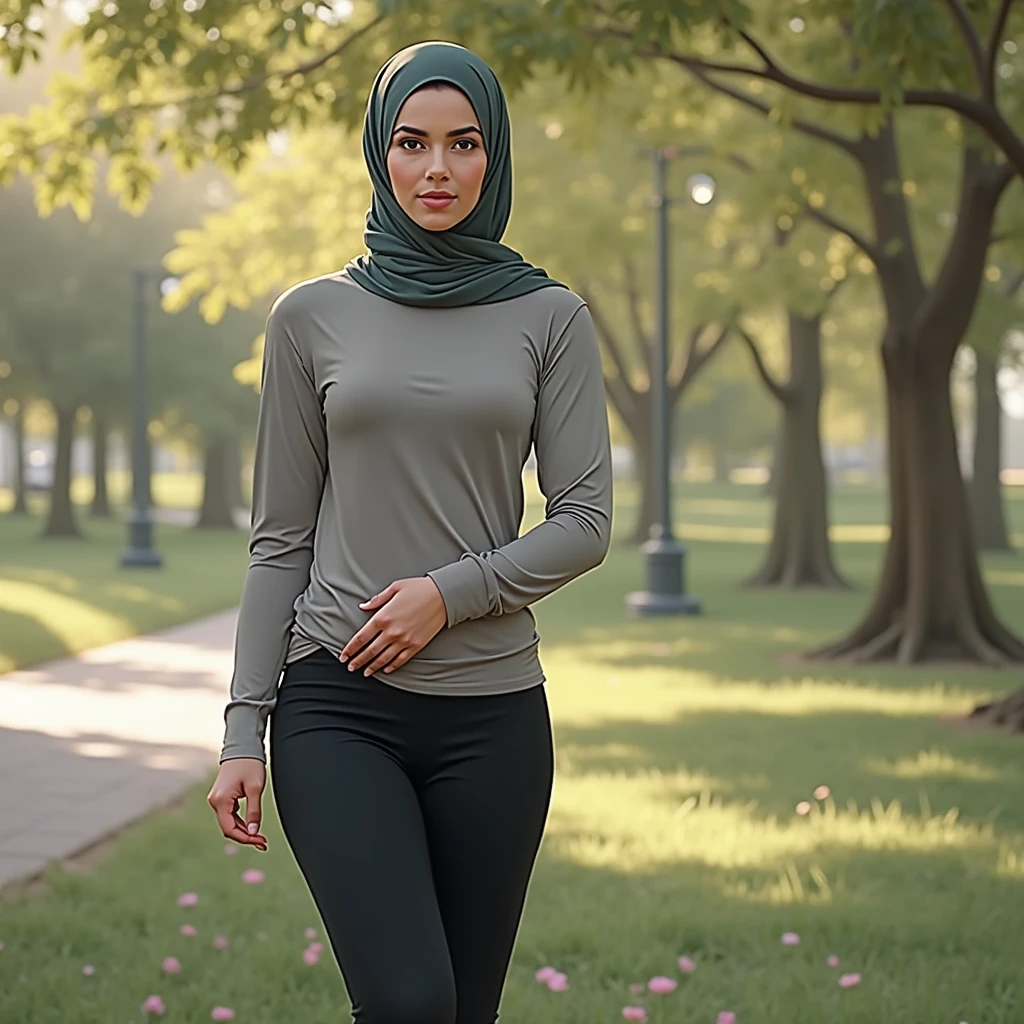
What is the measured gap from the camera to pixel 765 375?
866 inches

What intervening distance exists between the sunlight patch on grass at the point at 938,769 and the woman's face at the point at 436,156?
22.0 ft

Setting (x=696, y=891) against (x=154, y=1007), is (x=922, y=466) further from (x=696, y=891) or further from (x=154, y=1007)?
(x=154, y=1007)

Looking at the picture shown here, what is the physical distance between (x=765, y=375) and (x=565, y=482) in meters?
19.3

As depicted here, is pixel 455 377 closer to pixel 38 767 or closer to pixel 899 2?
pixel 899 2

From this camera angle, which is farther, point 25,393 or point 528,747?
point 25,393

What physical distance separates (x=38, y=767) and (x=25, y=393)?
1248 inches

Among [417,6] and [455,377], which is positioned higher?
[417,6]

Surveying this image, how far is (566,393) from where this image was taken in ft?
9.79

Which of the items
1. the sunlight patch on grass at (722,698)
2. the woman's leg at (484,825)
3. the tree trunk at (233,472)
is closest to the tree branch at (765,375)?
the sunlight patch on grass at (722,698)

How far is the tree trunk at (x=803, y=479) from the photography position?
24094 millimetres

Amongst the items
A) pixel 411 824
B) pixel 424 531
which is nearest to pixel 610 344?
pixel 424 531

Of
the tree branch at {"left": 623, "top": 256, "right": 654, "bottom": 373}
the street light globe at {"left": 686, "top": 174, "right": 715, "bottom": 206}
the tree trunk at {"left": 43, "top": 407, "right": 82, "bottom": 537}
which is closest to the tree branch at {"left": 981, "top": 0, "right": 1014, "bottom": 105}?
the street light globe at {"left": 686, "top": 174, "right": 715, "bottom": 206}

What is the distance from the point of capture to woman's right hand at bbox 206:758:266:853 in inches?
116

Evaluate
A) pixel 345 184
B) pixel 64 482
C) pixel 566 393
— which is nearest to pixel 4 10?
pixel 566 393
